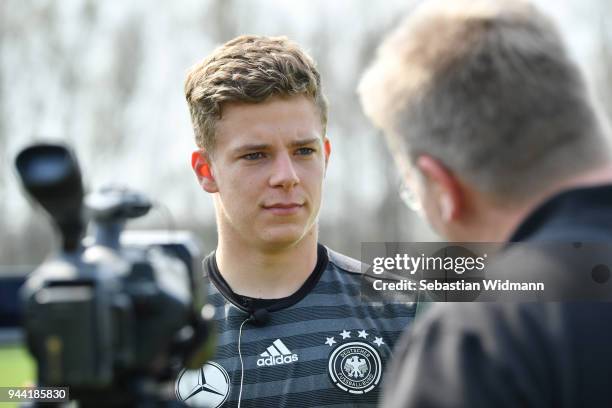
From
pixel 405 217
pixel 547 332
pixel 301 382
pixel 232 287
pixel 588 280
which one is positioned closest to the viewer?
pixel 547 332

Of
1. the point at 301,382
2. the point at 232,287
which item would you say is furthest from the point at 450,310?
the point at 232,287

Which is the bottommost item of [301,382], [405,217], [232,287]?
[301,382]

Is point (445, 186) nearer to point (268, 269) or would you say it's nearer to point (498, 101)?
point (498, 101)

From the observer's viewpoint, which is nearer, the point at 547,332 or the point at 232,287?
the point at 547,332

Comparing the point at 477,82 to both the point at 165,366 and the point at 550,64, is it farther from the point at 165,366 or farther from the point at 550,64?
the point at 165,366

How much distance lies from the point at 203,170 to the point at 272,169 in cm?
34

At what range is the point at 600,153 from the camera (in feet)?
4.46

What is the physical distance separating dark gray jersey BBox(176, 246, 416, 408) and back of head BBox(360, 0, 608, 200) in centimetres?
123

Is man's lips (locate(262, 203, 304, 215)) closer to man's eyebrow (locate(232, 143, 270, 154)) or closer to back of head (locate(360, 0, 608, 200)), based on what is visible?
man's eyebrow (locate(232, 143, 270, 154))

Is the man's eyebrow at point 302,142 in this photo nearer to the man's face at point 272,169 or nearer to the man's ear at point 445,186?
the man's face at point 272,169

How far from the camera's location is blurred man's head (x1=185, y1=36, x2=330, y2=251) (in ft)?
8.62

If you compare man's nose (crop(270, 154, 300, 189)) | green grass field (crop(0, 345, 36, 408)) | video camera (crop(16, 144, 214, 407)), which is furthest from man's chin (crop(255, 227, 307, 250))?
green grass field (crop(0, 345, 36, 408))

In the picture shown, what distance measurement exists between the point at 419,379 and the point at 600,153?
1.59 ft

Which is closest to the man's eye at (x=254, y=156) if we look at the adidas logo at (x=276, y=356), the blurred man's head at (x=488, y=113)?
the adidas logo at (x=276, y=356)
